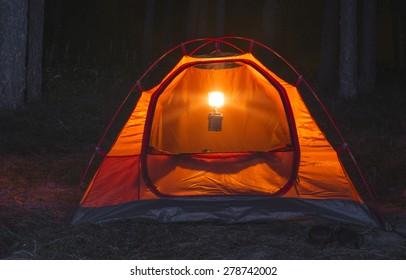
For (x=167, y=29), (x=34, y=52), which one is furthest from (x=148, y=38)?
(x=34, y=52)

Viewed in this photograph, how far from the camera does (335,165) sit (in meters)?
5.85

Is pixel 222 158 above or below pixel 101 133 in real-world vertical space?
below

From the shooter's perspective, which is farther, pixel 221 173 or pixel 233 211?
pixel 221 173

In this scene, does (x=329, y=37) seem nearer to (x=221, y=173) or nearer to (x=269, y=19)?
(x=269, y=19)

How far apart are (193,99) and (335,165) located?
7.70 ft

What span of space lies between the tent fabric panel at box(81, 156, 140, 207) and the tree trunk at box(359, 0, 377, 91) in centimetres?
839

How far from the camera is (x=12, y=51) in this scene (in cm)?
971

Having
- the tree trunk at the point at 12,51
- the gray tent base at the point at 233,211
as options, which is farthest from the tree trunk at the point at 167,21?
the gray tent base at the point at 233,211

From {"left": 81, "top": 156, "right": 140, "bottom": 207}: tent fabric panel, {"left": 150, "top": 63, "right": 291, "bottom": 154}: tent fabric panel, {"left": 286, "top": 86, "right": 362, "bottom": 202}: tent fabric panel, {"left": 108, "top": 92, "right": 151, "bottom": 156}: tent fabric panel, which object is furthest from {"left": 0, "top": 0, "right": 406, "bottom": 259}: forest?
{"left": 150, "top": 63, "right": 291, "bottom": 154}: tent fabric panel

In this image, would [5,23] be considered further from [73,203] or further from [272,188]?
[272,188]

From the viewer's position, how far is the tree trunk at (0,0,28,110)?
31.6ft

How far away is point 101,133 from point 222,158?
10.9ft
